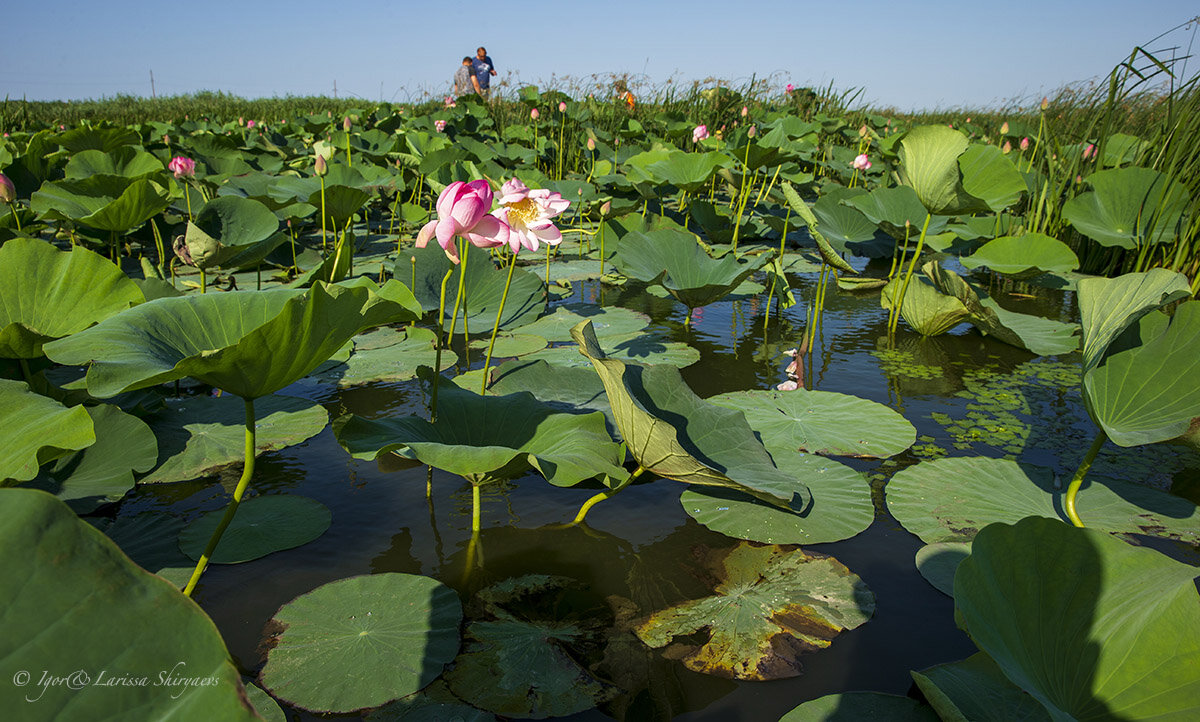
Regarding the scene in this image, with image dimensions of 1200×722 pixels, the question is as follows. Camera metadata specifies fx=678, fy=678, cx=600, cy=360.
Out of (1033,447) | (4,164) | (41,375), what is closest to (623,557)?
(1033,447)

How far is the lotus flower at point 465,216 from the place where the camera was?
1521 millimetres

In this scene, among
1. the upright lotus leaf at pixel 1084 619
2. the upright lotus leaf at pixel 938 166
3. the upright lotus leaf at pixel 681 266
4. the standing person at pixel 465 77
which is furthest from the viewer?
the standing person at pixel 465 77

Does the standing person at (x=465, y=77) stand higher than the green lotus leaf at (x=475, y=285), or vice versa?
the standing person at (x=465, y=77)

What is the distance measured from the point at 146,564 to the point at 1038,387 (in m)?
3.08

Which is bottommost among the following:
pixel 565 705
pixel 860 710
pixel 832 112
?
pixel 565 705

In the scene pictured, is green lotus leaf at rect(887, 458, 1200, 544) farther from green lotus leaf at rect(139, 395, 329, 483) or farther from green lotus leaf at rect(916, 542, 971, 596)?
green lotus leaf at rect(139, 395, 329, 483)

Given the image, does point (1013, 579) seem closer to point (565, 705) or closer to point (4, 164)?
point (565, 705)

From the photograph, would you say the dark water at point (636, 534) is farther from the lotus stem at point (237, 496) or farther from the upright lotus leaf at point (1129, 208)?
the upright lotus leaf at point (1129, 208)

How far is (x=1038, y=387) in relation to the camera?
108 inches

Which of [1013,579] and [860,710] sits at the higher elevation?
[1013,579]

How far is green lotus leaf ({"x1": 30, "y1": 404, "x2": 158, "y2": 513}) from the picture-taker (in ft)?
5.06

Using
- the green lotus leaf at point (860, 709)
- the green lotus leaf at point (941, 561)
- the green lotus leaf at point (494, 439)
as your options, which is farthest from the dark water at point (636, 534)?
the green lotus leaf at point (494, 439)

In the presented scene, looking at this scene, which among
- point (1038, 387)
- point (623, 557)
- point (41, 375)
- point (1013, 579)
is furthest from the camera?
point (1038, 387)

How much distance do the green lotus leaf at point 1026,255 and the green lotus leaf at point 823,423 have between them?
175cm
